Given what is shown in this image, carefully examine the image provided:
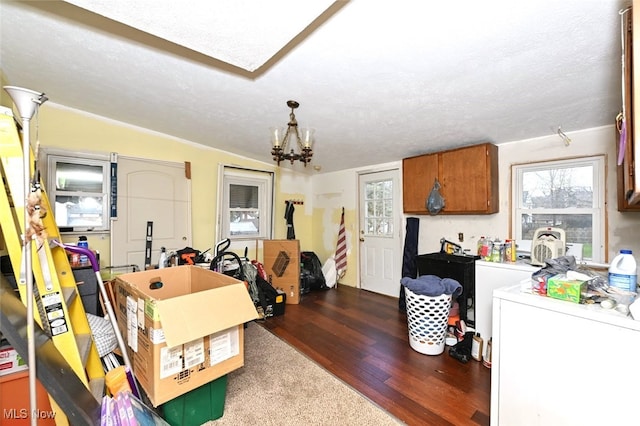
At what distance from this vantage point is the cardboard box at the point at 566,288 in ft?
3.93

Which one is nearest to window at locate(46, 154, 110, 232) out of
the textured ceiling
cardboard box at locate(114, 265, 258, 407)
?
the textured ceiling

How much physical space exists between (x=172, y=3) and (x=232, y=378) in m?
2.36

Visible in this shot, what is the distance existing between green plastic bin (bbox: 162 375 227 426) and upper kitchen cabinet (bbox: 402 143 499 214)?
2768 mm

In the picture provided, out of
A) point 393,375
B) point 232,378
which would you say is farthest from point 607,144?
point 232,378

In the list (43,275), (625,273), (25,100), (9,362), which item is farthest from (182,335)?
(625,273)

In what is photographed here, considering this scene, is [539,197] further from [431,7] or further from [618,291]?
[431,7]

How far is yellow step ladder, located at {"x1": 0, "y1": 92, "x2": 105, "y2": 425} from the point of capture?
115cm

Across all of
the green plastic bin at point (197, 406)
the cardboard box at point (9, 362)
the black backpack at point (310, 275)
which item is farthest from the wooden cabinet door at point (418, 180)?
the cardboard box at point (9, 362)

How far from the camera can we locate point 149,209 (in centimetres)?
339

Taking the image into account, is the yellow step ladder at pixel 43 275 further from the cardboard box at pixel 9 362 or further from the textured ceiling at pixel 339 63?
the textured ceiling at pixel 339 63

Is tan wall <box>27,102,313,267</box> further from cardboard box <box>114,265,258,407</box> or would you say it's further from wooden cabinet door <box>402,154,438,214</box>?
cardboard box <box>114,265,258,407</box>

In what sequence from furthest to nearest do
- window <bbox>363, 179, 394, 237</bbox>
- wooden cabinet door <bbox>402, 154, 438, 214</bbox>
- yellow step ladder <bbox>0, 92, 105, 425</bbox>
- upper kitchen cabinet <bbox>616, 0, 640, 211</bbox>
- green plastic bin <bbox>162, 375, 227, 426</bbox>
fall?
window <bbox>363, 179, 394, 237</bbox> < wooden cabinet door <bbox>402, 154, 438, 214</bbox> < green plastic bin <bbox>162, 375, 227, 426</bbox> < yellow step ladder <bbox>0, 92, 105, 425</bbox> < upper kitchen cabinet <bbox>616, 0, 640, 211</bbox>

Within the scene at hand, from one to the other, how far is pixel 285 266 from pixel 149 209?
6.31 feet

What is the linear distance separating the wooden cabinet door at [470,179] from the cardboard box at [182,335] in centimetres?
249
